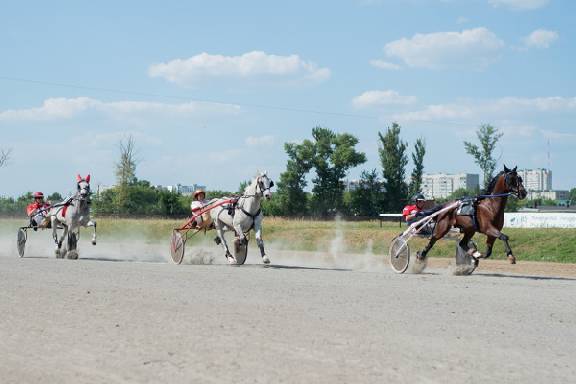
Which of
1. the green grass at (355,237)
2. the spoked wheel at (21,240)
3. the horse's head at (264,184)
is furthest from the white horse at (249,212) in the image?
the green grass at (355,237)

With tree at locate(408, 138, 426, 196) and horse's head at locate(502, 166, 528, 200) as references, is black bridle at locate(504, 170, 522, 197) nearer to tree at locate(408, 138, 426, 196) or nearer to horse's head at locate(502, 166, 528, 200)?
horse's head at locate(502, 166, 528, 200)

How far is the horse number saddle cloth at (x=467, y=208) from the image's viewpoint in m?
16.2

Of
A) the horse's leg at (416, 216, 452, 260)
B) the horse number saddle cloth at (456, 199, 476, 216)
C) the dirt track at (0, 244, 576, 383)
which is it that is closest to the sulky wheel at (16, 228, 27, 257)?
the dirt track at (0, 244, 576, 383)

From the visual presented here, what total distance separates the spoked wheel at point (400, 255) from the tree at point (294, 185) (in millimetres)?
52564

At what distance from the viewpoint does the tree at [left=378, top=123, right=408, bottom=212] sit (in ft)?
223

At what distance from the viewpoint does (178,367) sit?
6.81m

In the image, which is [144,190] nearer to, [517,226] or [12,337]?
[517,226]

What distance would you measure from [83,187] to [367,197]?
49.4 m

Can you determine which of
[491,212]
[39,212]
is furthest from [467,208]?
[39,212]

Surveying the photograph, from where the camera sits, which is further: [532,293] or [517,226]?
[517,226]

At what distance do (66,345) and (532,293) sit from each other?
774 centimetres

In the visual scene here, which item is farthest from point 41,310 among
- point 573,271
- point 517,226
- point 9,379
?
point 517,226

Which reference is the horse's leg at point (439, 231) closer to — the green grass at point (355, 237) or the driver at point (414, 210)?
the driver at point (414, 210)

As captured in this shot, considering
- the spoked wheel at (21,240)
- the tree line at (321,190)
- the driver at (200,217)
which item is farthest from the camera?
the tree line at (321,190)
